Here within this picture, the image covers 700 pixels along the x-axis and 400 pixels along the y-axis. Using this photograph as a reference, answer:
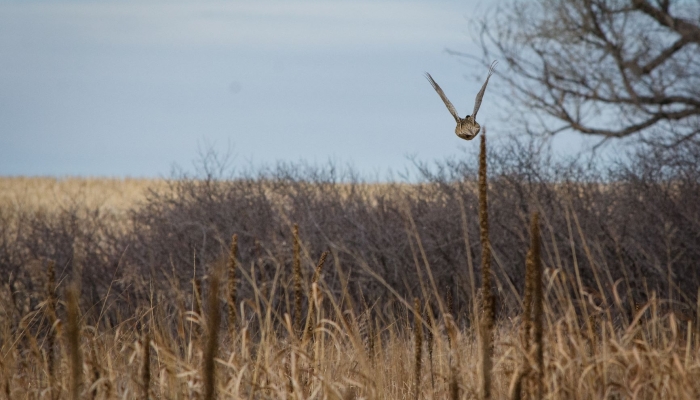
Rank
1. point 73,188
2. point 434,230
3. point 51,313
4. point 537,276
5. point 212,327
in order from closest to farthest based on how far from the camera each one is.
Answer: point 212,327
point 537,276
point 51,313
point 434,230
point 73,188

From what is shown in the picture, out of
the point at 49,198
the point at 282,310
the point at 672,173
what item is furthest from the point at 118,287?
the point at 49,198

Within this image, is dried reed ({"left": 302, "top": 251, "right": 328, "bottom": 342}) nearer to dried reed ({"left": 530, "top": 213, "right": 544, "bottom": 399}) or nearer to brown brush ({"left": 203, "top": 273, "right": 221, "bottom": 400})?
dried reed ({"left": 530, "top": 213, "right": 544, "bottom": 399})

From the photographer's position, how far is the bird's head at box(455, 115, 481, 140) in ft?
11.0

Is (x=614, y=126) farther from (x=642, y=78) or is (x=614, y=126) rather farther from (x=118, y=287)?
(x=118, y=287)

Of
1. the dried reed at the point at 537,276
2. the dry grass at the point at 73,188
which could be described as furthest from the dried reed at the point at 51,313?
the dry grass at the point at 73,188

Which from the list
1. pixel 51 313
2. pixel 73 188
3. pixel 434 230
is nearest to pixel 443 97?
pixel 51 313

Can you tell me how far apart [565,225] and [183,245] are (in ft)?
19.7

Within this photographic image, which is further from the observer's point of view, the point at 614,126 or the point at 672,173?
the point at 614,126

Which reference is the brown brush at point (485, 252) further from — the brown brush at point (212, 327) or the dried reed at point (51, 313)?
Result: the dried reed at point (51, 313)

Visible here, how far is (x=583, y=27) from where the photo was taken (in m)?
14.7

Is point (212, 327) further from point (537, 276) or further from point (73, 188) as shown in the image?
point (73, 188)

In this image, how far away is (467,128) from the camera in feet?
11.0

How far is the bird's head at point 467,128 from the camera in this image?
→ 3344 mm

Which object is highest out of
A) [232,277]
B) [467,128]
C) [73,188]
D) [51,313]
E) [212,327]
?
[73,188]
